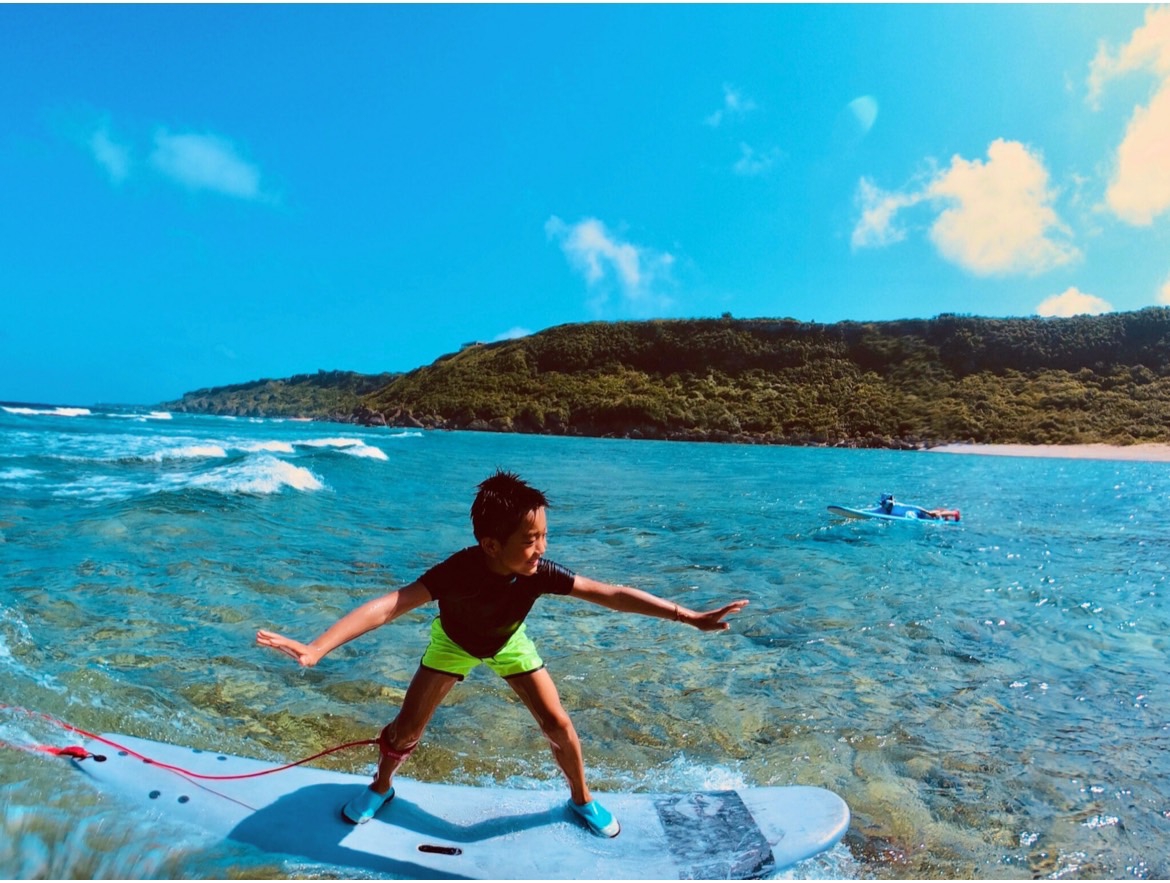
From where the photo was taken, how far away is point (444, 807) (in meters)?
3.62

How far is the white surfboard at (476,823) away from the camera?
3197mm

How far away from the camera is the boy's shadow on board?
3.16 meters

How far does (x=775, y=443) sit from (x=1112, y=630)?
3617 inches

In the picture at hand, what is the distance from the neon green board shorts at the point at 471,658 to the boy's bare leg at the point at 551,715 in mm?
52

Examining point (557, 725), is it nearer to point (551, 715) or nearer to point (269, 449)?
point (551, 715)

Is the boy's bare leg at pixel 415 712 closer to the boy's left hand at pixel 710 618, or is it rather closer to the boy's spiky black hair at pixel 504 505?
the boy's spiky black hair at pixel 504 505

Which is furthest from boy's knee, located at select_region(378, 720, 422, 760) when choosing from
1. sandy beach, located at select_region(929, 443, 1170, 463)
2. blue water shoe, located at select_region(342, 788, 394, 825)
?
sandy beach, located at select_region(929, 443, 1170, 463)

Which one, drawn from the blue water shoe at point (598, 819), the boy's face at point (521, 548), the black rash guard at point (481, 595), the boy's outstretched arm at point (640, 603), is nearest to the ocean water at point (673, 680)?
the blue water shoe at point (598, 819)

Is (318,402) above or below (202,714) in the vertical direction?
above

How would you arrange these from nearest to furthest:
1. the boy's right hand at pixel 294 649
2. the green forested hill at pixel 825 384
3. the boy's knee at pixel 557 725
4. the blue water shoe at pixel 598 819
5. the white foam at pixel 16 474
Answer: the boy's right hand at pixel 294 649 → the boy's knee at pixel 557 725 → the blue water shoe at pixel 598 819 → the white foam at pixel 16 474 → the green forested hill at pixel 825 384

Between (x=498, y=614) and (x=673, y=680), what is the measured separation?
11.6 feet

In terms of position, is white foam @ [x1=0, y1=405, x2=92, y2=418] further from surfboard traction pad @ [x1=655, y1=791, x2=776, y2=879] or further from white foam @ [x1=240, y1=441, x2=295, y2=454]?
surfboard traction pad @ [x1=655, y1=791, x2=776, y2=879]

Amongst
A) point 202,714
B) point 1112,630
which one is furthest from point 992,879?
point 1112,630

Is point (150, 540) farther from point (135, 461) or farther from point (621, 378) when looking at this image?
point (621, 378)
